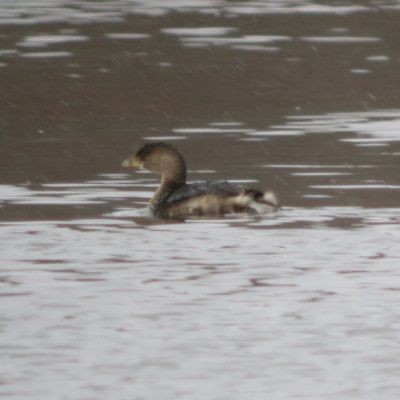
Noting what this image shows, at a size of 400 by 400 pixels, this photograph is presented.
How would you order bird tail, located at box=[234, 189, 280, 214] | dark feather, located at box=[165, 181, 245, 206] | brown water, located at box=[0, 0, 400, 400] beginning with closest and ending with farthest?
brown water, located at box=[0, 0, 400, 400]
bird tail, located at box=[234, 189, 280, 214]
dark feather, located at box=[165, 181, 245, 206]

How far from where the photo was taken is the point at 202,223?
480 inches

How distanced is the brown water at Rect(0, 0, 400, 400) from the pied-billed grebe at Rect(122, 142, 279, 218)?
13cm

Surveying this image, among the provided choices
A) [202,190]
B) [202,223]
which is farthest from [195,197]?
[202,223]

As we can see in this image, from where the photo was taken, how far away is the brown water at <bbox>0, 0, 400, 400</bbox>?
7.75 meters

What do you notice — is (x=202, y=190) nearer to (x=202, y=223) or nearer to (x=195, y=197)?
(x=195, y=197)

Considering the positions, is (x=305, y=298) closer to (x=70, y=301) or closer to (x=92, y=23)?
(x=70, y=301)

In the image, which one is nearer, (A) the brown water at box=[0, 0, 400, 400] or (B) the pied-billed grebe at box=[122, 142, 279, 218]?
(A) the brown water at box=[0, 0, 400, 400]

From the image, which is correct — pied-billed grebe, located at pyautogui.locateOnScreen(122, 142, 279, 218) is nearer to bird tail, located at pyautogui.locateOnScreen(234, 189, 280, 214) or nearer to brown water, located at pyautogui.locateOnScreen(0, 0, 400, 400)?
bird tail, located at pyautogui.locateOnScreen(234, 189, 280, 214)

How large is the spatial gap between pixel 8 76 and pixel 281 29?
213 inches

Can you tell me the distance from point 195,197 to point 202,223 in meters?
0.43

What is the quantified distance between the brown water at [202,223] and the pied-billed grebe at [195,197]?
0.43 feet

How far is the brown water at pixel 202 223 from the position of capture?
305 inches

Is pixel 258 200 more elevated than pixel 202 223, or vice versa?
pixel 258 200

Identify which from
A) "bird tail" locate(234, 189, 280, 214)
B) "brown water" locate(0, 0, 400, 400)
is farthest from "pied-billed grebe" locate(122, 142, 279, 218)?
"brown water" locate(0, 0, 400, 400)
